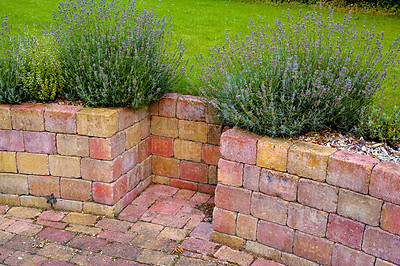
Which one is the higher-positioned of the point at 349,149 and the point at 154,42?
the point at 154,42

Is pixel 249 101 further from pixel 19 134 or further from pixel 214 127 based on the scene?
pixel 19 134

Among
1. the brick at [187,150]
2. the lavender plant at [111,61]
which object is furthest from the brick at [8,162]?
the brick at [187,150]

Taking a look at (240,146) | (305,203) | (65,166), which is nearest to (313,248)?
(305,203)

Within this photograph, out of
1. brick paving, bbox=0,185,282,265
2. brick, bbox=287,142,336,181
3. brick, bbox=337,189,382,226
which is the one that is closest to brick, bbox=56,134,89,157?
brick paving, bbox=0,185,282,265

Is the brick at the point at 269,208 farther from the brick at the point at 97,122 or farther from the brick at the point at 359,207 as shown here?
the brick at the point at 97,122

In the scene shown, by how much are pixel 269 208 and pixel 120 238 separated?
1434 mm

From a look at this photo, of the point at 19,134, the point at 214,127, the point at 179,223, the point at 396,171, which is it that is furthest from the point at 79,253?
the point at 396,171

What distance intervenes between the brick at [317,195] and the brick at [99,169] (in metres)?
1.88

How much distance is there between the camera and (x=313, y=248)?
359 cm

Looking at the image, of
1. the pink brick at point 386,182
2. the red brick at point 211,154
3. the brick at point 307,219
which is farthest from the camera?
the red brick at point 211,154

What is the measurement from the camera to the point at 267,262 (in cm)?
380

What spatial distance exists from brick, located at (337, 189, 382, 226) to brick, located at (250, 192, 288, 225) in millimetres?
487

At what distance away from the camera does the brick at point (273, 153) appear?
3.57 m

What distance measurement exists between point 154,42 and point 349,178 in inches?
104
